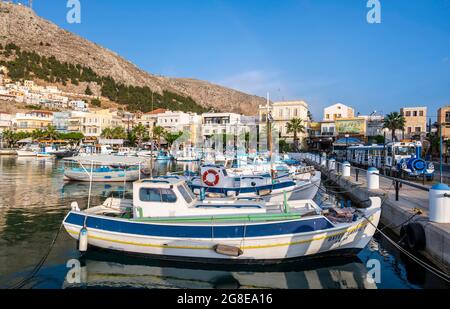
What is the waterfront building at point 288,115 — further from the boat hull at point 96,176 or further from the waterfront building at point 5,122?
the waterfront building at point 5,122

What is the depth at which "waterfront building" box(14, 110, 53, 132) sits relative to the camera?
103 meters

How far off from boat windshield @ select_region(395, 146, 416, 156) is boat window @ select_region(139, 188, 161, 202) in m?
24.9

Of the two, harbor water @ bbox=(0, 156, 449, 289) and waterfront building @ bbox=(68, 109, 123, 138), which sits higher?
waterfront building @ bbox=(68, 109, 123, 138)

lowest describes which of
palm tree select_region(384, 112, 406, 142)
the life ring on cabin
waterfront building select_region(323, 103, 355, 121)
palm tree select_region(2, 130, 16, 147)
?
the life ring on cabin

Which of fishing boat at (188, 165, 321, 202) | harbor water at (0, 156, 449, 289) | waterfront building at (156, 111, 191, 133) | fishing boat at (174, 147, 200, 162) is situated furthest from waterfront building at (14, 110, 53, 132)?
harbor water at (0, 156, 449, 289)

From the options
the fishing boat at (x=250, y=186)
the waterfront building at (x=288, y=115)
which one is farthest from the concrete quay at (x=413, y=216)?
the waterfront building at (x=288, y=115)

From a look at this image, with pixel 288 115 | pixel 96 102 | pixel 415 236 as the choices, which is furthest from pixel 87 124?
pixel 415 236

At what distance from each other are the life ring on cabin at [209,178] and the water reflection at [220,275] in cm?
984

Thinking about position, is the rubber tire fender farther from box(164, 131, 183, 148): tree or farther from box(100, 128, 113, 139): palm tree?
box(100, 128, 113, 139): palm tree

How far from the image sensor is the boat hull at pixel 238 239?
11.5 meters

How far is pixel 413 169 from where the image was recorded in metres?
24.5
